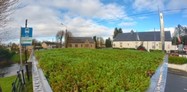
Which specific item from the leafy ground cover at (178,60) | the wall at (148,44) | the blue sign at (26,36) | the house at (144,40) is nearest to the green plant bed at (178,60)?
the leafy ground cover at (178,60)

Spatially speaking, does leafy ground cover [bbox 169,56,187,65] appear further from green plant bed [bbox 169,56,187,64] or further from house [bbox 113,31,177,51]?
house [bbox 113,31,177,51]

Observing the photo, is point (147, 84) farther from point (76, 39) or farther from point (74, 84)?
point (76, 39)

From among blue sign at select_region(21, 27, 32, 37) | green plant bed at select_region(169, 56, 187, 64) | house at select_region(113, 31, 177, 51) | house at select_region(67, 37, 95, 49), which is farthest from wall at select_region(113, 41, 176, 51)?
blue sign at select_region(21, 27, 32, 37)

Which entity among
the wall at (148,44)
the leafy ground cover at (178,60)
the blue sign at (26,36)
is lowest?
the leafy ground cover at (178,60)

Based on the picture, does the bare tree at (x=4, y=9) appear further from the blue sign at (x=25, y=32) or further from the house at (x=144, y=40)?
the house at (x=144, y=40)

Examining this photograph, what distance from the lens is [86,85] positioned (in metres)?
3.90

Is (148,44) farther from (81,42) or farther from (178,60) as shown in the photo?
(178,60)

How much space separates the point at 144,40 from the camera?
112m

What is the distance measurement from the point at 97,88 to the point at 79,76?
1050 millimetres

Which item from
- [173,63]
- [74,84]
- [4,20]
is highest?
[4,20]

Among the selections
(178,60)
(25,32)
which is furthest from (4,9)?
(178,60)

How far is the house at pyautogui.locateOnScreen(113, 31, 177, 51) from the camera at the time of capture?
342ft

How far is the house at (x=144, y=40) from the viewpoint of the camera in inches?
4107

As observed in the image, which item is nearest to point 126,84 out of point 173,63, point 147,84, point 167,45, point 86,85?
point 147,84
